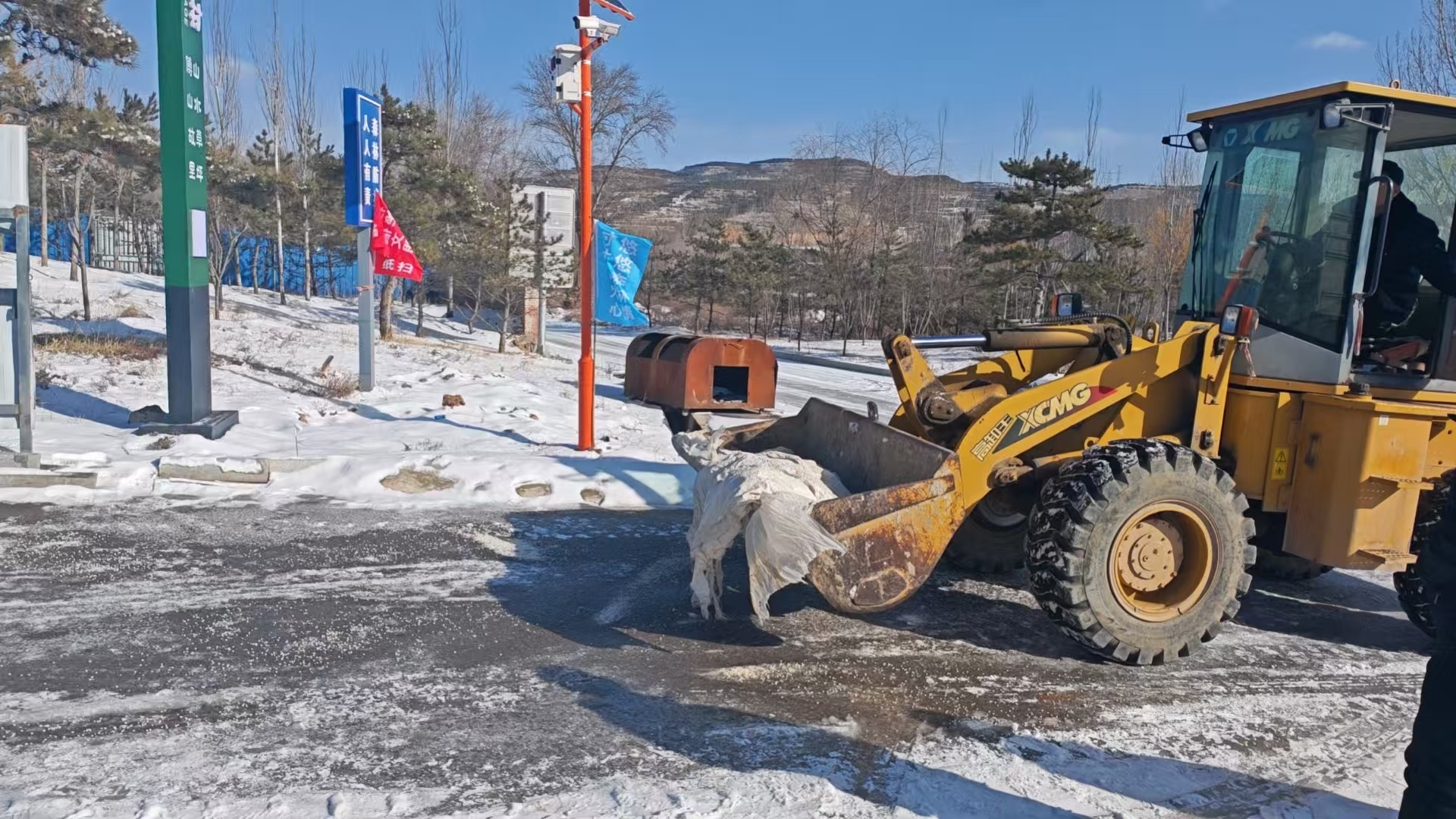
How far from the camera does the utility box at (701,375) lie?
13.5 meters

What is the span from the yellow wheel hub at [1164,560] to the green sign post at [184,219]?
806cm

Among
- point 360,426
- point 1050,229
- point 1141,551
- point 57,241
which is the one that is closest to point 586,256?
point 360,426

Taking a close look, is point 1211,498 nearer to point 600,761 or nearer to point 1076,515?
point 1076,515

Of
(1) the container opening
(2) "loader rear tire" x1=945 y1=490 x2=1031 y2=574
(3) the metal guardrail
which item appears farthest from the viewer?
(3) the metal guardrail

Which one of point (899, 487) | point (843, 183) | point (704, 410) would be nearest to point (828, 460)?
point (899, 487)

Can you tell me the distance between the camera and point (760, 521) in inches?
174

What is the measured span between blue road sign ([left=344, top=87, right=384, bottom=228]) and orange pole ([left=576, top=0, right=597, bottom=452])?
5.48m

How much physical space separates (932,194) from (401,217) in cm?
2826

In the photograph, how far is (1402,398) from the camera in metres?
5.14

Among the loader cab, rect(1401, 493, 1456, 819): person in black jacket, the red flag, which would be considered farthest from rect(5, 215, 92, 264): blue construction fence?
rect(1401, 493, 1456, 819): person in black jacket

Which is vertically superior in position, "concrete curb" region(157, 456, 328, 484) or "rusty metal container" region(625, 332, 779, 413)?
"rusty metal container" region(625, 332, 779, 413)

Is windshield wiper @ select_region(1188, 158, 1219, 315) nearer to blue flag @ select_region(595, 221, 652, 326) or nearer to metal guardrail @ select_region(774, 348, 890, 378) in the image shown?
blue flag @ select_region(595, 221, 652, 326)

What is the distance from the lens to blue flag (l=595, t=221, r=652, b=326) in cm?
962

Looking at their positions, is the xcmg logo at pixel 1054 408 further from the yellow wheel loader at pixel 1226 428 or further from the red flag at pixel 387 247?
the red flag at pixel 387 247
